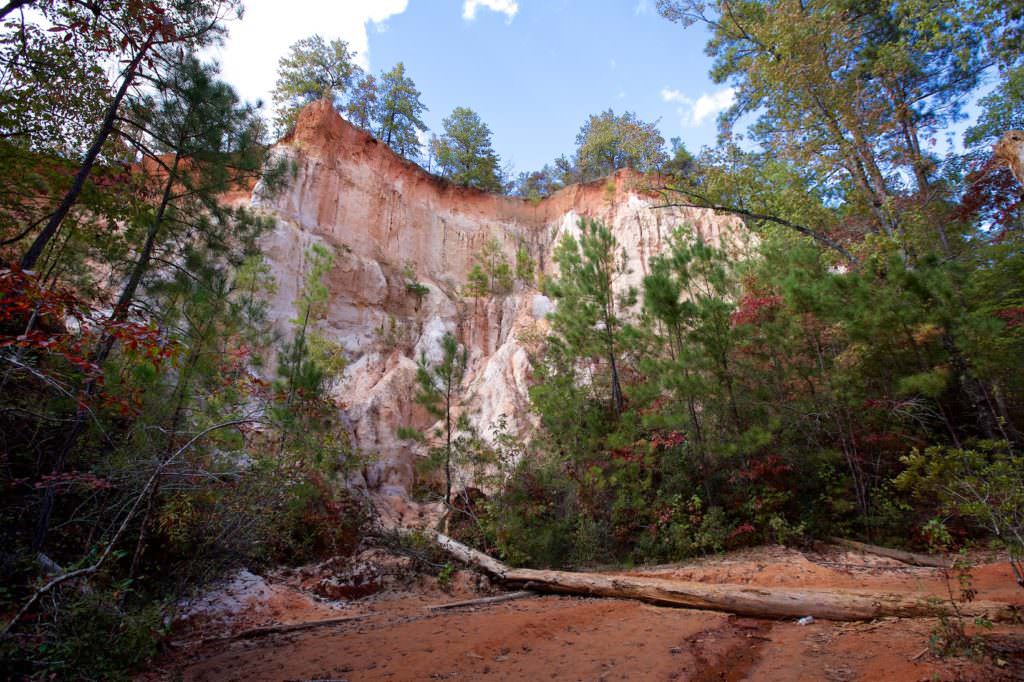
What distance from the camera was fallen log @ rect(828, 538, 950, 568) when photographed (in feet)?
19.0

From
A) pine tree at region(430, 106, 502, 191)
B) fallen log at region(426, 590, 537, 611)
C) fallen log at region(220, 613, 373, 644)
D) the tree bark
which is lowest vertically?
fallen log at region(220, 613, 373, 644)

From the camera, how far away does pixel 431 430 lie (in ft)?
51.2

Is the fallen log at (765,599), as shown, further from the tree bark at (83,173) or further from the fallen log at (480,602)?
the tree bark at (83,173)

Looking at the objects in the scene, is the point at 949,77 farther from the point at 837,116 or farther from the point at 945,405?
the point at 945,405

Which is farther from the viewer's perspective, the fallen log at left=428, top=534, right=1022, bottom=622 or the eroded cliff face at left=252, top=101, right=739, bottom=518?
the eroded cliff face at left=252, top=101, right=739, bottom=518

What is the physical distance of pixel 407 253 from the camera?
21.1m

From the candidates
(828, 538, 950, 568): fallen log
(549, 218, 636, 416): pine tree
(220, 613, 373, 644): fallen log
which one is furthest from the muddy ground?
(549, 218, 636, 416): pine tree

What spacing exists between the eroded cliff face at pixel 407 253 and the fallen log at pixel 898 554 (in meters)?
8.41

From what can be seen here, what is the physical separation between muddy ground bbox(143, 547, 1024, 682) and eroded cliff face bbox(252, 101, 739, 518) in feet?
26.9

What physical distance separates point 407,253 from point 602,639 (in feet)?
62.6

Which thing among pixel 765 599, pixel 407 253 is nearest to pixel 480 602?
pixel 765 599

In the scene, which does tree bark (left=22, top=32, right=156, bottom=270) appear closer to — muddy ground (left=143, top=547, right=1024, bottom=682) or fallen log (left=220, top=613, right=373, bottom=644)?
muddy ground (left=143, top=547, right=1024, bottom=682)

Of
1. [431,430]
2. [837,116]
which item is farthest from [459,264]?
[837,116]

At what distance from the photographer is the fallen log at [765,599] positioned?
3631 millimetres
